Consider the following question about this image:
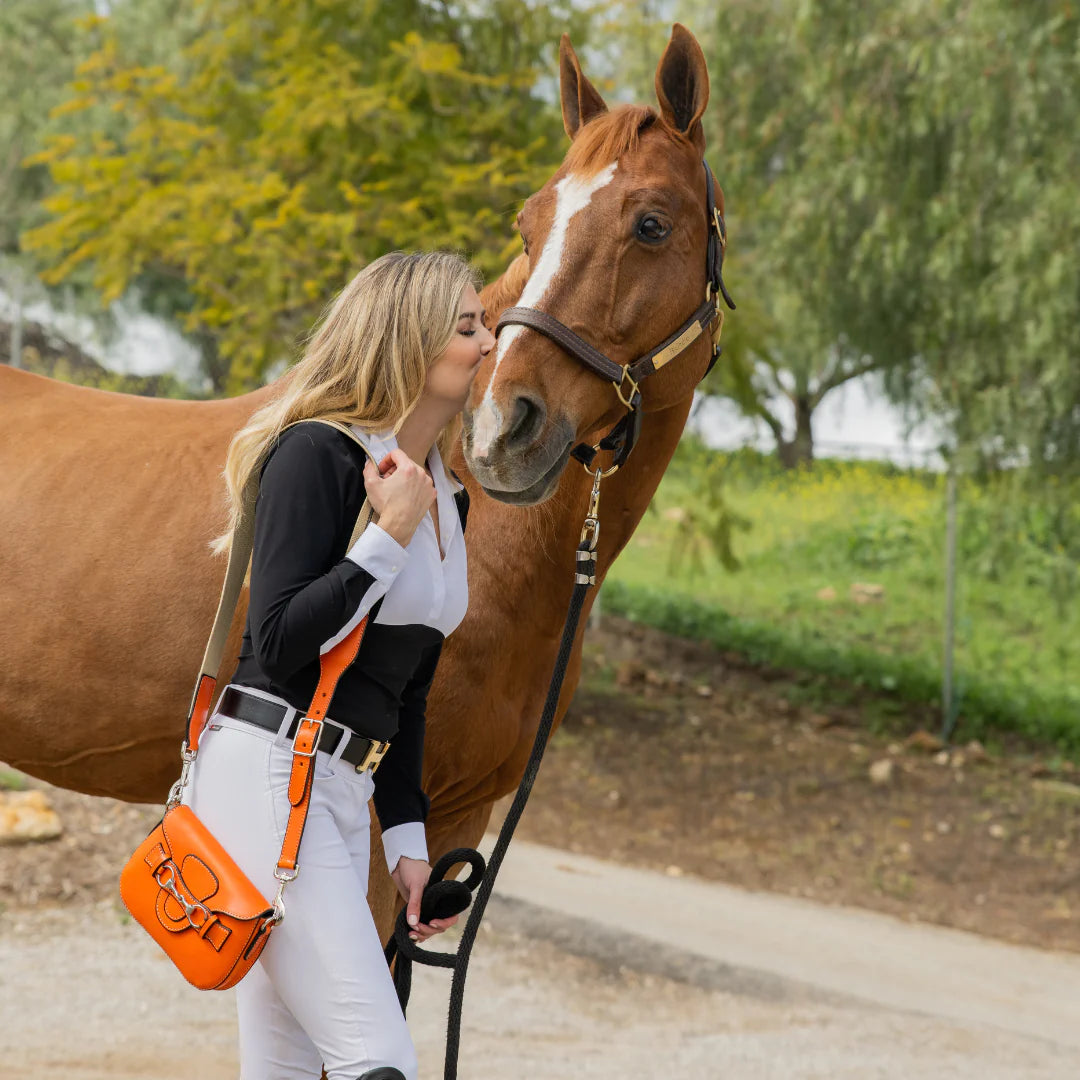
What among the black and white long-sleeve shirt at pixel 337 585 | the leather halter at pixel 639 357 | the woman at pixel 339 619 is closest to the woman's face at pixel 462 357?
the woman at pixel 339 619

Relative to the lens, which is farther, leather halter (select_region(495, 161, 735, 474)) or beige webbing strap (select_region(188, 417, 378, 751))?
leather halter (select_region(495, 161, 735, 474))

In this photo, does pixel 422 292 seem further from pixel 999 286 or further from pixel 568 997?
pixel 999 286

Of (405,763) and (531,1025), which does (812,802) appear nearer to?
(531,1025)

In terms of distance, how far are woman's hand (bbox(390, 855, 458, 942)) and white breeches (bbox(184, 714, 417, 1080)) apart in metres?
0.20

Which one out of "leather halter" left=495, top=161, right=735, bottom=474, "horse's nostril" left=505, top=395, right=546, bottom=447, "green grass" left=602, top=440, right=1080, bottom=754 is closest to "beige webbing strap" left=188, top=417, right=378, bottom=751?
"horse's nostril" left=505, top=395, right=546, bottom=447

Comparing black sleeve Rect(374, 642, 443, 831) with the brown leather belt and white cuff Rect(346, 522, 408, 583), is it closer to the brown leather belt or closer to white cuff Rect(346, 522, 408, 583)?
the brown leather belt

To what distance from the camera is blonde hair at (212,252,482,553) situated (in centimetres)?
171

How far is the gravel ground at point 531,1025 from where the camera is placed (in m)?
3.65

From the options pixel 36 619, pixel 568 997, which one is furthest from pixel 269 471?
pixel 568 997

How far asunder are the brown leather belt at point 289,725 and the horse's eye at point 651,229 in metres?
1.12

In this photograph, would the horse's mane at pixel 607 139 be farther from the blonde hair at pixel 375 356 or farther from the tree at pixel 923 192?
the tree at pixel 923 192

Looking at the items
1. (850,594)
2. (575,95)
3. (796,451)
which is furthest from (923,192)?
(575,95)

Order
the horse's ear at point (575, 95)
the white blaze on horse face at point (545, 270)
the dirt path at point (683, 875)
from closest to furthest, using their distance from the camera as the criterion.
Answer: the white blaze on horse face at point (545, 270), the horse's ear at point (575, 95), the dirt path at point (683, 875)

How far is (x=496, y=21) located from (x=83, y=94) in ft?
9.58
